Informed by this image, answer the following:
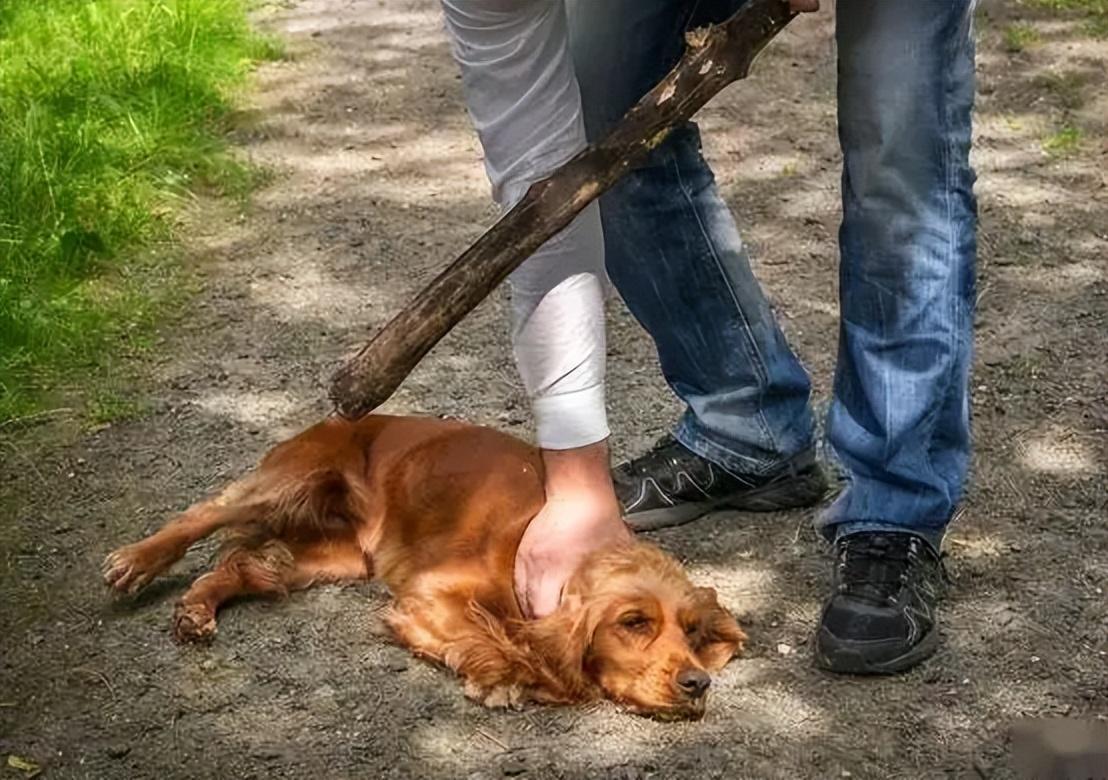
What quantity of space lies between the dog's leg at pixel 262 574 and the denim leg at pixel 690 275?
2.45 feet

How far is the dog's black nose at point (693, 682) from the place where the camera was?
2.86m

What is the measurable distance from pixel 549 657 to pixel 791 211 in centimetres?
270

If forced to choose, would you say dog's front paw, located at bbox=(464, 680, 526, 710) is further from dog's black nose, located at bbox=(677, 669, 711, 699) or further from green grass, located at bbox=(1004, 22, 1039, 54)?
green grass, located at bbox=(1004, 22, 1039, 54)

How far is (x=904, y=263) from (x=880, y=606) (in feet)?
2.01

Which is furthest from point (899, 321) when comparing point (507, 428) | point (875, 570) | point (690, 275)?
point (507, 428)

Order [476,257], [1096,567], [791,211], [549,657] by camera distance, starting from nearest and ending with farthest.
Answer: [476,257]
[549,657]
[1096,567]
[791,211]

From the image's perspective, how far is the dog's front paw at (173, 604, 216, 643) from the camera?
3197 millimetres

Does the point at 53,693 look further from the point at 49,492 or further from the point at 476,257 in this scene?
the point at 476,257

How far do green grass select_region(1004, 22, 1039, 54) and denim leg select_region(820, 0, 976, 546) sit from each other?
12.8ft

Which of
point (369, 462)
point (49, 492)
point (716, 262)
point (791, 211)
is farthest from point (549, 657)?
point (791, 211)

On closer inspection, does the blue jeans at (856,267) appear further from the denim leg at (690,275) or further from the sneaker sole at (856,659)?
the sneaker sole at (856,659)

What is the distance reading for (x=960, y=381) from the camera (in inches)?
122

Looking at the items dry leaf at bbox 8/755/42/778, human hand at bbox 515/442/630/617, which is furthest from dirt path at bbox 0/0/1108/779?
human hand at bbox 515/442/630/617

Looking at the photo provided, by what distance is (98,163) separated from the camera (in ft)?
18.0
